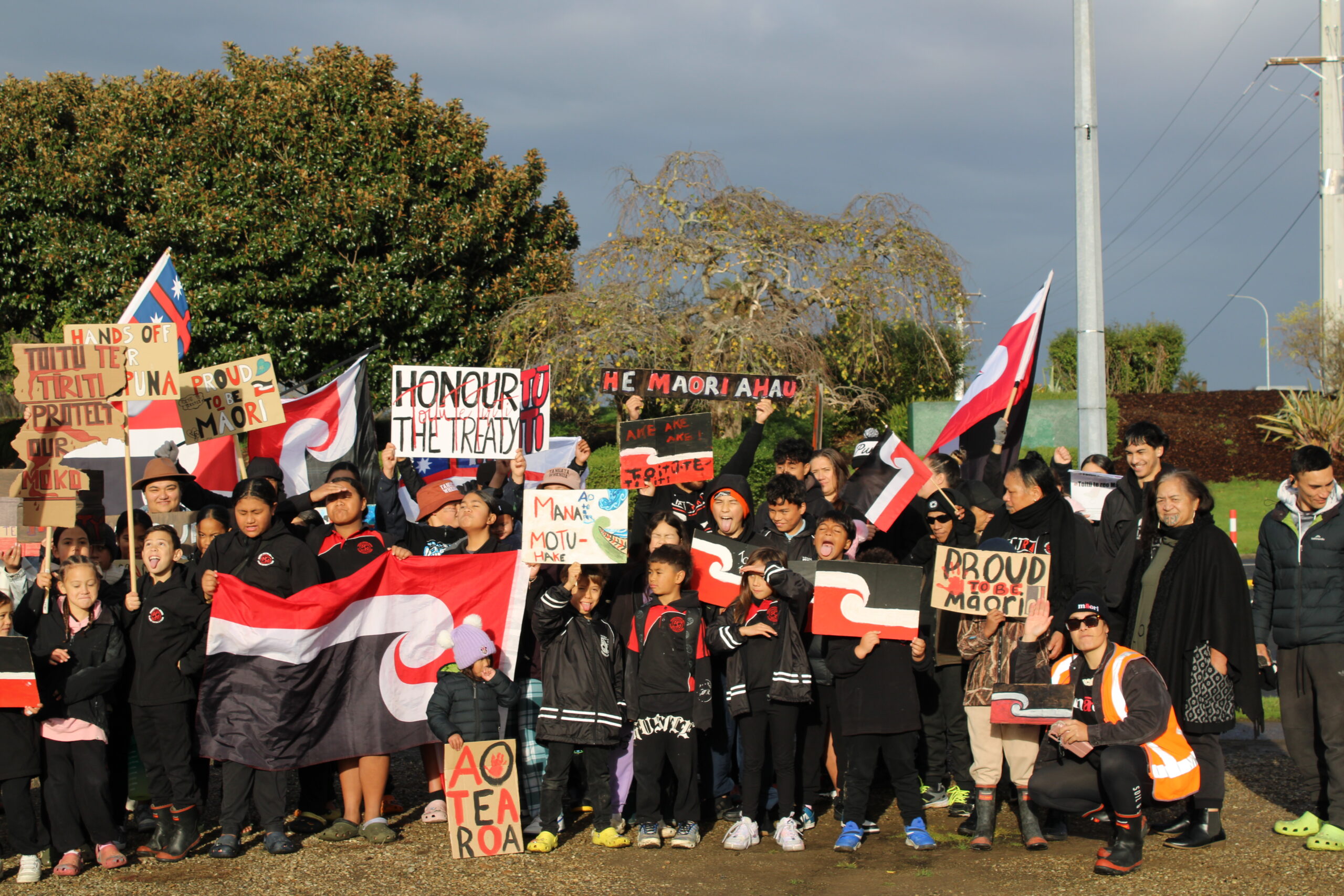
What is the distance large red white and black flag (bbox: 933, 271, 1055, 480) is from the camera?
896cm

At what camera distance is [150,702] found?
612cm

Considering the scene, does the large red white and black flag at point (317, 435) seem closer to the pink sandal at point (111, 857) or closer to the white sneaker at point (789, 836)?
the pink sandal at point (111, 857)

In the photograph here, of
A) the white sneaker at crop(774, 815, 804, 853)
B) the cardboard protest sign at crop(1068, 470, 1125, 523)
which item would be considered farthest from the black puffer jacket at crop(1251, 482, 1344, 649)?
the white sneaker at crop(774, 815, 804, 853)

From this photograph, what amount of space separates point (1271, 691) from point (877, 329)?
37.5 feet

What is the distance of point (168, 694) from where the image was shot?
20.1 ft

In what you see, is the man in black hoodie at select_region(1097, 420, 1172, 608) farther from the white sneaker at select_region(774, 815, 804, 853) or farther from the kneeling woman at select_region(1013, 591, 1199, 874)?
the white sneaker at select_region(774, 815, 804, 853)

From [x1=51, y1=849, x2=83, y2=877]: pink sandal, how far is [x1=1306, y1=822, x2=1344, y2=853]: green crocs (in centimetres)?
626

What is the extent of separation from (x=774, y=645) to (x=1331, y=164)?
2942 cm

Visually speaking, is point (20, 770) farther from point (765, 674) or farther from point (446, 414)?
point (765, 674)

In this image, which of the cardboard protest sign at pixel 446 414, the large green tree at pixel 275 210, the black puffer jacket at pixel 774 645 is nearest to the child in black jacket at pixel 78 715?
the cardboard protest sign at pixel 446 414

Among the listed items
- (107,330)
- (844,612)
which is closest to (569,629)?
(844,612)

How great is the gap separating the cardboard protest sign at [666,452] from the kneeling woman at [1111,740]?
8.69 ft

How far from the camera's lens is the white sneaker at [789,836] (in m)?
5.99

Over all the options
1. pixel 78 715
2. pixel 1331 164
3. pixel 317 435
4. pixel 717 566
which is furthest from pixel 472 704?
pixel 1331 164
